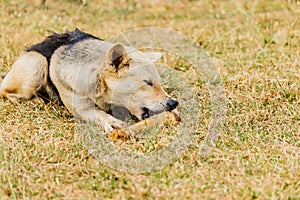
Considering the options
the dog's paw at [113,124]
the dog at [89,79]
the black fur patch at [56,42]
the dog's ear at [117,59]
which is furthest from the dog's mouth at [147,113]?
the black fur patch at [56,42]

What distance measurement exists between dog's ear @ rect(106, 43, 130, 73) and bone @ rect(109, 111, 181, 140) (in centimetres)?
55

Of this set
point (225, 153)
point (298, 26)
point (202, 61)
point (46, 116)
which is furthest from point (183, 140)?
point (298, 26)

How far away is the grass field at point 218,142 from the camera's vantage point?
3.82 m

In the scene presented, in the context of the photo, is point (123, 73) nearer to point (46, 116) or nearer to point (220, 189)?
point (46, 116)

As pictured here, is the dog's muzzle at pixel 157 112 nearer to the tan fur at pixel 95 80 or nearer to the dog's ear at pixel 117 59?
the tan fur at pixel 95 80

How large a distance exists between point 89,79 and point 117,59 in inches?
14.5

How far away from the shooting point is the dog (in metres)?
4.92

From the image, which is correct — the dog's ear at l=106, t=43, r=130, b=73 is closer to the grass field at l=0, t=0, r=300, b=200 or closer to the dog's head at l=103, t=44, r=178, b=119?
the dog's head at l=103, t=44, r=178, b=119

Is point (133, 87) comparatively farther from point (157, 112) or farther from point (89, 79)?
point (89, 79)

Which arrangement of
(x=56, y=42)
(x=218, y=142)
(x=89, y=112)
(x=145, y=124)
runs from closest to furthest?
(x=218, y=142) → (x=145, y=124) → (x=89, y=112) → (x=56, y=42)

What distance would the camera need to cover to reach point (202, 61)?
7.14m

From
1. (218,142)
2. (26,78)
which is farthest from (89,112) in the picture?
(218,142)

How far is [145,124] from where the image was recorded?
486 cm

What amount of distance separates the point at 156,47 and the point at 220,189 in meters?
4.52
